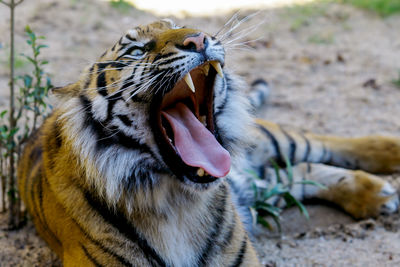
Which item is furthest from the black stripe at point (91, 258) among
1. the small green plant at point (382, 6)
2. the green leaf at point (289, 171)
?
the small green plant at point (382, 6)

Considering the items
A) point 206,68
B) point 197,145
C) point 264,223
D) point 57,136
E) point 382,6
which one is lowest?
point 264,223

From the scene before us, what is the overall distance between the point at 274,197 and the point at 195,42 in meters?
1.46

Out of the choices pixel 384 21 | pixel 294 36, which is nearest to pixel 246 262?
pixel 294 36

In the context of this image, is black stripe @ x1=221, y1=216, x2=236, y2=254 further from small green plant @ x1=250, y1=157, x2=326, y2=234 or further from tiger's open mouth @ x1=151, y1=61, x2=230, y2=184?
small green plant @ x1=250, y1=157, x2=326, y2=234

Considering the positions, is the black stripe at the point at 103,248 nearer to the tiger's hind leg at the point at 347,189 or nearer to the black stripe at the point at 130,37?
the black stripe at the point at 130,37

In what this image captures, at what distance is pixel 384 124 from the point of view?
3.70 m

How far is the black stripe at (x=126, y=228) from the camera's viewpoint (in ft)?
5.97

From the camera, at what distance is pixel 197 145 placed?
1.82m

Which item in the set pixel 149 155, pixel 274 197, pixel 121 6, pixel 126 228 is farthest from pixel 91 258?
pixel 121 6

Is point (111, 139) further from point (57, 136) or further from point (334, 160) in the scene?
point (334, 160)

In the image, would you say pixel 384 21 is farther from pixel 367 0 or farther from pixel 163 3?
pixel 163 3

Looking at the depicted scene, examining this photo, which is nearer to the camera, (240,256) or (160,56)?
(160,56)

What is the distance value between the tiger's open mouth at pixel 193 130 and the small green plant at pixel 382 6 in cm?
497

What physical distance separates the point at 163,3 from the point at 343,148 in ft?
14.4
